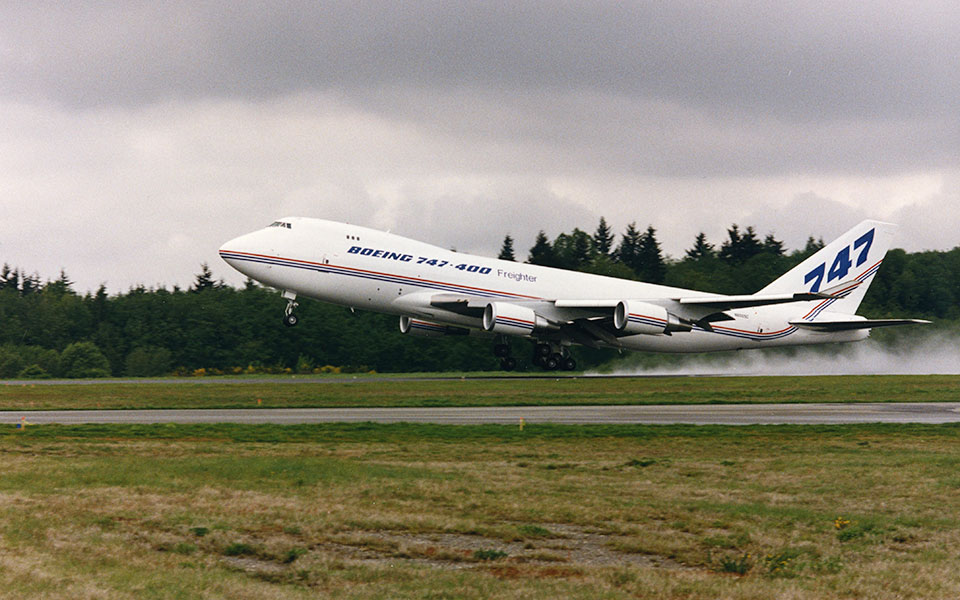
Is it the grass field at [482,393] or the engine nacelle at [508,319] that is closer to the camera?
the grass field at [482,393]

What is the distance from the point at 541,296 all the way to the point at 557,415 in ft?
60.3

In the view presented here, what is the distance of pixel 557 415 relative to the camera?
26500 millimetres

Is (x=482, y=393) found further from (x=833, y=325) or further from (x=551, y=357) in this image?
(x=833, y=325)

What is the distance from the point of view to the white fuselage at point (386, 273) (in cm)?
4059

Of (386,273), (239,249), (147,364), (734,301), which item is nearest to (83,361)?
(147,364)

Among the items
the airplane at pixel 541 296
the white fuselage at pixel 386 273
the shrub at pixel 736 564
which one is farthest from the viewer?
the airplane at pixel 541 296

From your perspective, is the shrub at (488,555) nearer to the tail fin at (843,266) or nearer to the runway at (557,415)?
the runway at (557,415)

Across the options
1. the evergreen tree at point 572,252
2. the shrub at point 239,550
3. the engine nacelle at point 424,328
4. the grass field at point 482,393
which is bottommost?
the shrub at point 239,550

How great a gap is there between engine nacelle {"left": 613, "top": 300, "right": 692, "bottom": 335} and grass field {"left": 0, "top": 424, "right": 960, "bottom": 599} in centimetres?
2208

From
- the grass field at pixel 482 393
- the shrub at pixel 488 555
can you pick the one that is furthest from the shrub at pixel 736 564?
the grass field at pixel 482 393

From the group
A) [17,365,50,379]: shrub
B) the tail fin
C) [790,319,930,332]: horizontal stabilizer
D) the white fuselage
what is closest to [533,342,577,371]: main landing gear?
the white fuselage

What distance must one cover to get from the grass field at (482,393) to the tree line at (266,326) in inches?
890

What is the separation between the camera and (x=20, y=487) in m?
13.8

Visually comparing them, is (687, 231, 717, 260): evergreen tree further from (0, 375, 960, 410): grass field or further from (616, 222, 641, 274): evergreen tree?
(0, 375, 960, 410): grass field
